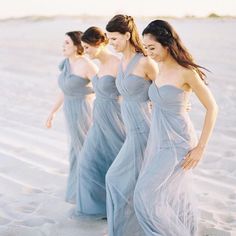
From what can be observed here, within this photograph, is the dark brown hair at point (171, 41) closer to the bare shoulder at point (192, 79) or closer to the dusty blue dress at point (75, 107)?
the bare shoulder at point (192, 79)

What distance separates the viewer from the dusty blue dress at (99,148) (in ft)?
16.8

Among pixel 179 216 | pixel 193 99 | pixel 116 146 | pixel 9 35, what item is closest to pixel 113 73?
pixel 116 146

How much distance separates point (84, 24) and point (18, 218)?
24.3m

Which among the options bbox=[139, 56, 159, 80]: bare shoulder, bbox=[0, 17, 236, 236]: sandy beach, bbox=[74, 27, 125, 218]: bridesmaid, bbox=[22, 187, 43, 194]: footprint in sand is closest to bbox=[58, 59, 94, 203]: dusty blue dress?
bbox=[74, 27, 125, 218]: bridesmaid

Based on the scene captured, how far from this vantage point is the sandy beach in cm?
539

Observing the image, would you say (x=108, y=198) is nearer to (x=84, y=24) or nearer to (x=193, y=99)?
(x=193, y=99)

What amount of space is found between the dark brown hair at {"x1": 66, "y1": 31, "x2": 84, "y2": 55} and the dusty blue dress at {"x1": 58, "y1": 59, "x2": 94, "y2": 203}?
0.17 m

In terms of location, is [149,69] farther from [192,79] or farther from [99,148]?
[99,148]

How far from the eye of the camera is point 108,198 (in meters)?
4.77

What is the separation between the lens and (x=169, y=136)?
4.27 metres

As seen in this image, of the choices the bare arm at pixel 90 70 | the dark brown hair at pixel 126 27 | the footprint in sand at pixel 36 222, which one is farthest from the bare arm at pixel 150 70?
the footprint in sand at pixel 36 222

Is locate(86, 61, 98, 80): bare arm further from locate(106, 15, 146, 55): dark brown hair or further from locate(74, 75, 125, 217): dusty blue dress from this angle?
locate(106, 15, 146, 55): dark brown hair

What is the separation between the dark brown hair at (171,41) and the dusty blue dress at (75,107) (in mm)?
1477

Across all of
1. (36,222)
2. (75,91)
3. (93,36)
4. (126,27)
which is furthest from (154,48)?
(36,222)
